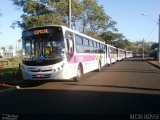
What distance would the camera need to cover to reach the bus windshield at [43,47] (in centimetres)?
1733

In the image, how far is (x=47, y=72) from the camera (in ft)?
56.5

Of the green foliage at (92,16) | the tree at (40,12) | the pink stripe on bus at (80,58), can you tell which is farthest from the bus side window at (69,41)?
the green foliage at (92,16)

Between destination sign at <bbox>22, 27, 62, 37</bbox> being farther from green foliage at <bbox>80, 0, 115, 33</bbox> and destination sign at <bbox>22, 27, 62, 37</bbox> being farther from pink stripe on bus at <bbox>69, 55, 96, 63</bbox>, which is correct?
green foliage at <bbox>80, 0, 115, 33</bbox>

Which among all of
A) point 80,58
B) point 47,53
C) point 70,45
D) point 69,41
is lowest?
point 80,58

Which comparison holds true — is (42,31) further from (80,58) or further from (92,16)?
(92,16)

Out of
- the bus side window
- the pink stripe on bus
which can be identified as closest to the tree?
the pink stripe on bus

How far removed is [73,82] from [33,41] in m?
3.64

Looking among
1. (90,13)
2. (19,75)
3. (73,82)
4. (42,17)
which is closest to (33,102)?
(73,82)

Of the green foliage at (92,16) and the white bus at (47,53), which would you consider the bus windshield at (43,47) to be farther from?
the green foliage at (92,16)

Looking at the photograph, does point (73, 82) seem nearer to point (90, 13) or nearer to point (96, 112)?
point (96, 112)

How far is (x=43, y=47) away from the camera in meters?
17.6

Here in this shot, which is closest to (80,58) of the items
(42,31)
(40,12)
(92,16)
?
(42,31)

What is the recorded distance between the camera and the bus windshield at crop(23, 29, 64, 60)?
56.9ft

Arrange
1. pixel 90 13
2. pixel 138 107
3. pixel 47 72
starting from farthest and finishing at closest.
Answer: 1. pixel 90 13
2. pixel 47 72
3. pixel 138 107
